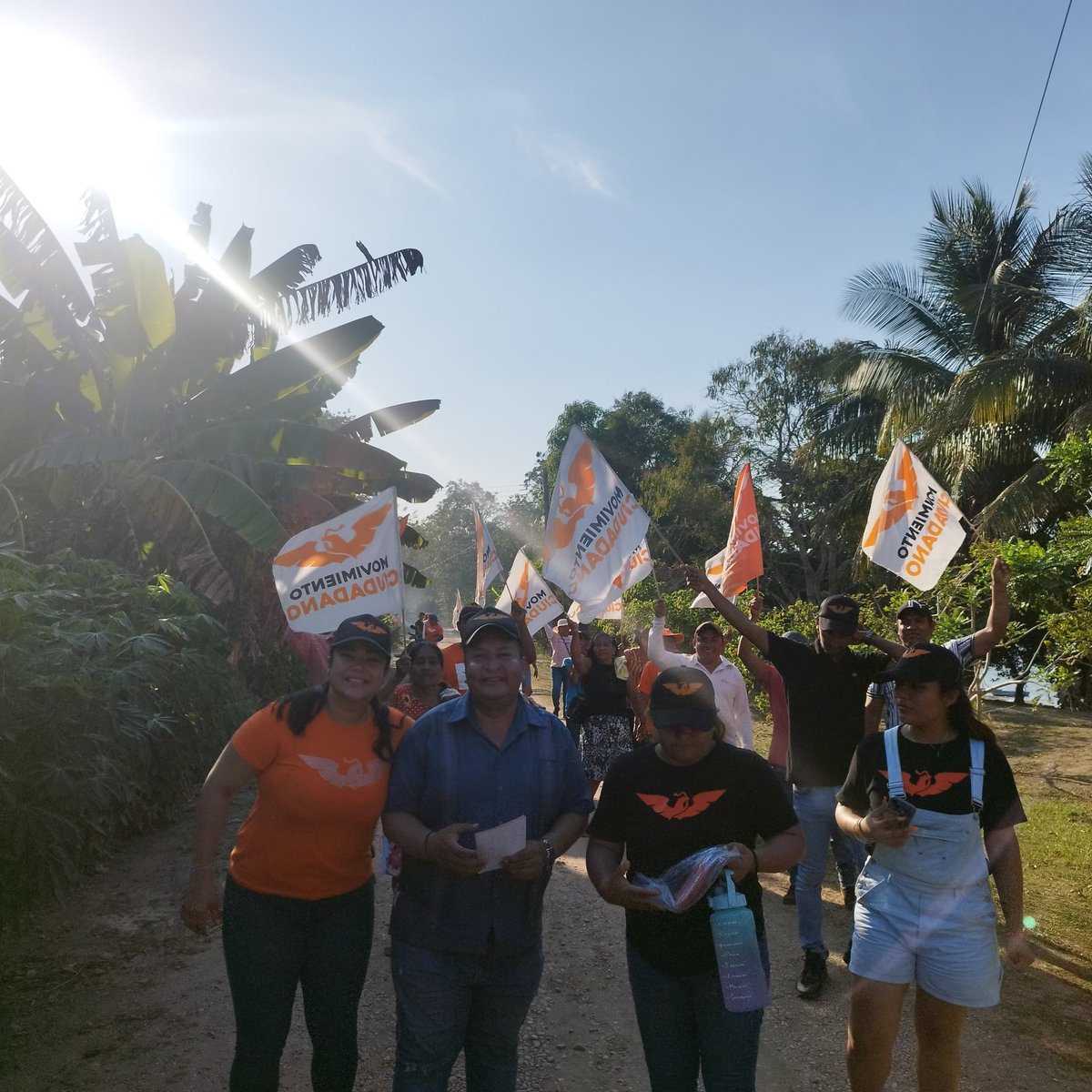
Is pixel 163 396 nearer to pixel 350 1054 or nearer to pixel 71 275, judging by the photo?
pixel 71 275

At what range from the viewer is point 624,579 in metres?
6.88

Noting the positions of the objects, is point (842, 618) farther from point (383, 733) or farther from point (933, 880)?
point (383, 733)

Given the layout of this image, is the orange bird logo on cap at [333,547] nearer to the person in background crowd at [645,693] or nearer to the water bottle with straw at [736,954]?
the person in background crowd at [645,693]

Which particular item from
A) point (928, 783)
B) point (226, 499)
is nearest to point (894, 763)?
point (928, 783)

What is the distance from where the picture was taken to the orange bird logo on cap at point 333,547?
5.58m

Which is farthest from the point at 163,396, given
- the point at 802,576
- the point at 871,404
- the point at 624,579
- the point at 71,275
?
the point at 802,576

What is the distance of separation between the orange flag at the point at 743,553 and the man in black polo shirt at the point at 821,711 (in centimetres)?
220

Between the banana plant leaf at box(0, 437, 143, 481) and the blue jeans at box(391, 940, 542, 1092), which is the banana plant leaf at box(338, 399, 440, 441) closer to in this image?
the banana plant leaf at box(0, 437, 143, 481)

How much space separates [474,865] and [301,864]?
0.66 metres

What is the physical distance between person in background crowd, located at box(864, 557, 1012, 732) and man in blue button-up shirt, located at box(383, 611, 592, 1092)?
2040mm

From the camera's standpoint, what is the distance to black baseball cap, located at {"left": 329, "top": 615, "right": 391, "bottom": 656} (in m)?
3.12

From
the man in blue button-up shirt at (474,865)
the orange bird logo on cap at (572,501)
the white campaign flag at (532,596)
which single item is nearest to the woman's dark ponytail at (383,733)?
the man in blue button-up shirt at (474,865)

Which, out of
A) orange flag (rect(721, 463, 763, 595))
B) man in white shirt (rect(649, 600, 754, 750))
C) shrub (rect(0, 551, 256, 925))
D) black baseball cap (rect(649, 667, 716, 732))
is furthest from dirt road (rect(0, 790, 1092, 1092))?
orange flag (rect(721, 463, 763, 595))

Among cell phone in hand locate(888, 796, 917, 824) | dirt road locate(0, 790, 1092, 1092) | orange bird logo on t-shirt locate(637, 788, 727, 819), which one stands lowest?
dirt road locate(0, 790, 1092, 1092)
